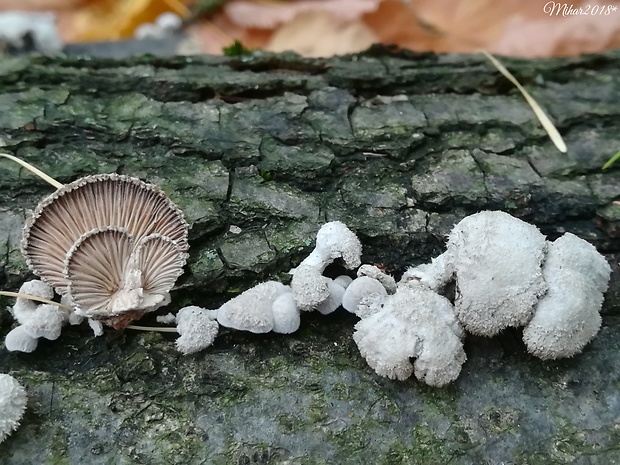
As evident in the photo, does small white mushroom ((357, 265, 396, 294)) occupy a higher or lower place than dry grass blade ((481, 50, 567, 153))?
lower

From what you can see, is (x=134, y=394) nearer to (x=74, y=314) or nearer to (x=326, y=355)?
(x=74, y=314)

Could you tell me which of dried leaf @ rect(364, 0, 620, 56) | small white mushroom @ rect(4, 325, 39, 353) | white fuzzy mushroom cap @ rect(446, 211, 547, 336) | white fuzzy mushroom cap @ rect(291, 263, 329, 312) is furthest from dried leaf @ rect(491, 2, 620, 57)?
small white mushroom @ rect(4, 325, 39, 353)

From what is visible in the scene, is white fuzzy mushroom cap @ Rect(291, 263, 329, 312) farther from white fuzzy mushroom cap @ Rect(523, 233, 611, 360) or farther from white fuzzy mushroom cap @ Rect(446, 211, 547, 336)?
white fuzzy mushroom cap @ Rect(523, 233, 611, 360)

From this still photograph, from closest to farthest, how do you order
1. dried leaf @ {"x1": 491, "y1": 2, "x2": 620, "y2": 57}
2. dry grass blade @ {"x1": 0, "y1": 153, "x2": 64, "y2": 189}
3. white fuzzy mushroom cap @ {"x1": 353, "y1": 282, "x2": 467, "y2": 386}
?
white fuzzy mushroom cap @ {"x1": 353, "y1": 282, "x2": 467, "y2": 386}
dry grass blade @ {"x1": 0, "y1": 153, "x2": 64, "y2": 189}
dried leaf @ {"x1": 491, "y1": 2, "x2": 620, "y2": 57}

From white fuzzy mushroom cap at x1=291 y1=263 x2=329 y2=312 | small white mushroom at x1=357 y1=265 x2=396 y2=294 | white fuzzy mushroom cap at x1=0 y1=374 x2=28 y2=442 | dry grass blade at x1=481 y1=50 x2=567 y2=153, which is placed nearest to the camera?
white fuzzy mushroom cap at x1=0 y1=374 x2=28 y2=442

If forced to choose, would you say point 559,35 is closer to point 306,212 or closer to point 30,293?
point 306,212

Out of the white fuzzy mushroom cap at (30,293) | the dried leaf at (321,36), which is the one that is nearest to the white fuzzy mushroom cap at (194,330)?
the white fuzzy mushroom cap at (30,293)

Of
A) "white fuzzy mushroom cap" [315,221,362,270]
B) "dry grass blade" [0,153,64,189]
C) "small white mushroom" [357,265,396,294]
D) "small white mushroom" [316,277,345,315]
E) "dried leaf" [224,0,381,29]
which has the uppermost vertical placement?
"dried leaf" [224,0,381,29]
